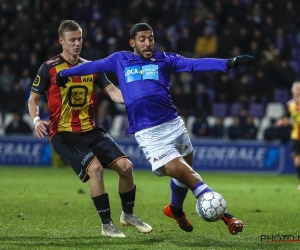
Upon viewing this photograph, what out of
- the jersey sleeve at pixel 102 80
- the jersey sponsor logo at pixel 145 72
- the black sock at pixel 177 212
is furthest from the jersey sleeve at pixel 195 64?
the black sock at pixel 177 212

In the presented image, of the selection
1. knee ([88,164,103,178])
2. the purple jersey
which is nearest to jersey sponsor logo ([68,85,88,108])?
the purple jersey

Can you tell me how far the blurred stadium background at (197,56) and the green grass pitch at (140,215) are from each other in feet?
8.95

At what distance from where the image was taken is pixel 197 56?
23.9m

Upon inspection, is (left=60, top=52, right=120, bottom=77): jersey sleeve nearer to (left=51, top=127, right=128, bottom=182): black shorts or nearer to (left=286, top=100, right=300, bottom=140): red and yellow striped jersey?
(left=51, top=127, right=128, bottom=182): black shorts

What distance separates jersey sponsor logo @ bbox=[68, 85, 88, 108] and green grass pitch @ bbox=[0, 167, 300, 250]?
1441mm

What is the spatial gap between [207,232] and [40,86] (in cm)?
253

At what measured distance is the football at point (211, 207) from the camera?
7.73 meters

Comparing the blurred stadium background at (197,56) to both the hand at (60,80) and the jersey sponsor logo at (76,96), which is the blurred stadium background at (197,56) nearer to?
the jersey sponsor logo at (76,96)

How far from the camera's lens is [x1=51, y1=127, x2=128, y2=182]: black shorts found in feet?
28.6

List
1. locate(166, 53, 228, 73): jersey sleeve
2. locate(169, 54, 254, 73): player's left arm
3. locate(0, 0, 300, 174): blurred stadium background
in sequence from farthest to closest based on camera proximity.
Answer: locate(0, 0, 300, 174): blurred stadium background < locate(166, 53, 228, 73): jersey sleeve < locate(169, 54, 254, 73): player's left arm

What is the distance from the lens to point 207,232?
9.12 m

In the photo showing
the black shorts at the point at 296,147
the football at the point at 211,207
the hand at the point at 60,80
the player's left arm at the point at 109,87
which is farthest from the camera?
the black shorts at the point at 296,147

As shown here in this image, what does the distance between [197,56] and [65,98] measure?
597 inches

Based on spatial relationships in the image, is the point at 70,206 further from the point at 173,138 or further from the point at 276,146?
the point at 276,146
